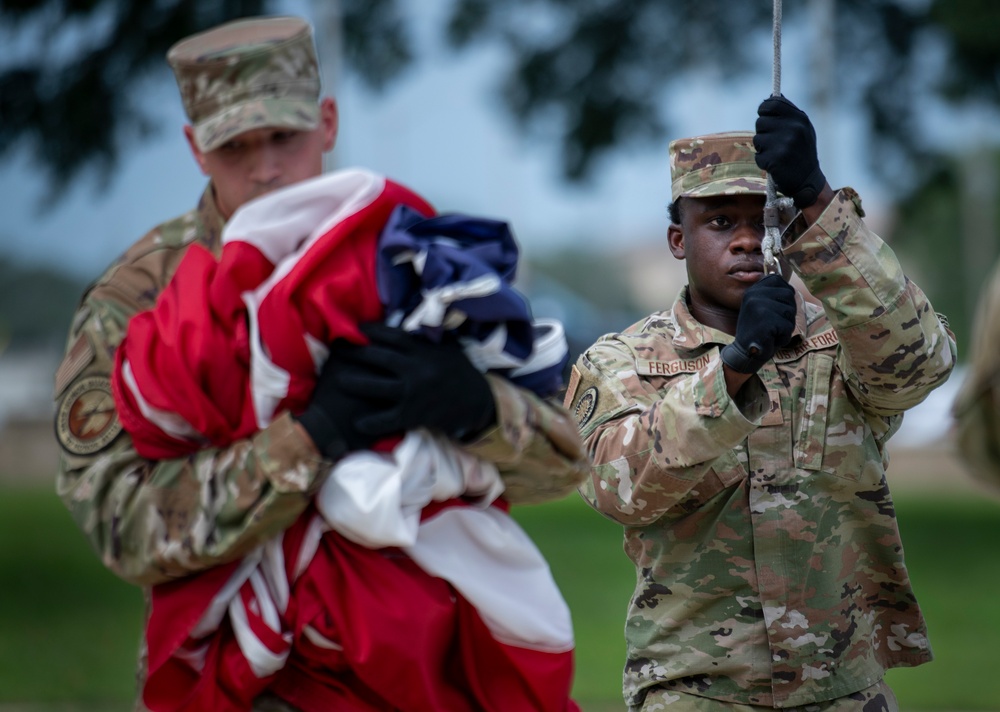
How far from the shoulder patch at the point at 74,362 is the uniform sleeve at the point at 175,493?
9 cm

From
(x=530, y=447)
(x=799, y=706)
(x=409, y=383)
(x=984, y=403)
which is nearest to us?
(x=409, y=383)

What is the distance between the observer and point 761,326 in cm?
309

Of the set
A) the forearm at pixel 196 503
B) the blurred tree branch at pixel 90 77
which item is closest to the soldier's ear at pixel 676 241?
the forearm at pixel 196 503

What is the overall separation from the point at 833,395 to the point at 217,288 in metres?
1.56

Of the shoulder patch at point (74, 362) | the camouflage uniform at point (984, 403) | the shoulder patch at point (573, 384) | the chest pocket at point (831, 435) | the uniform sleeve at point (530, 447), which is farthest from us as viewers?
the shoulder patch at point (573, 384)

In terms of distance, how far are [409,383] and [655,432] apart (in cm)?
89

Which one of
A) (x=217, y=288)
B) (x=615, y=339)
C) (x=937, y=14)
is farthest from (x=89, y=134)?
(x=217, y=288)

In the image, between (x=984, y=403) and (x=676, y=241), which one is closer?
(x=984, y=403)

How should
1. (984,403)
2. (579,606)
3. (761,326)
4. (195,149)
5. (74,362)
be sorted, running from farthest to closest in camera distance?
(579,606) < (984,403) < (195,149) < (761,326) < (74,362)

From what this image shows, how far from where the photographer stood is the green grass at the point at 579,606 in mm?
8016

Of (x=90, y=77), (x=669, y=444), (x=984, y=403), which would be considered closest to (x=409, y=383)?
(x=669, y=444)

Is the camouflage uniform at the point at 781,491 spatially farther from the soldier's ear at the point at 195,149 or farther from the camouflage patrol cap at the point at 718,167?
the soldier's ear at the point at 195,149

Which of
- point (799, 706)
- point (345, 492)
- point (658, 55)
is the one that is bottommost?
point (799, 706)

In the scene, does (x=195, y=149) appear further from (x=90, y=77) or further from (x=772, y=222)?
(x=90, y=77)
